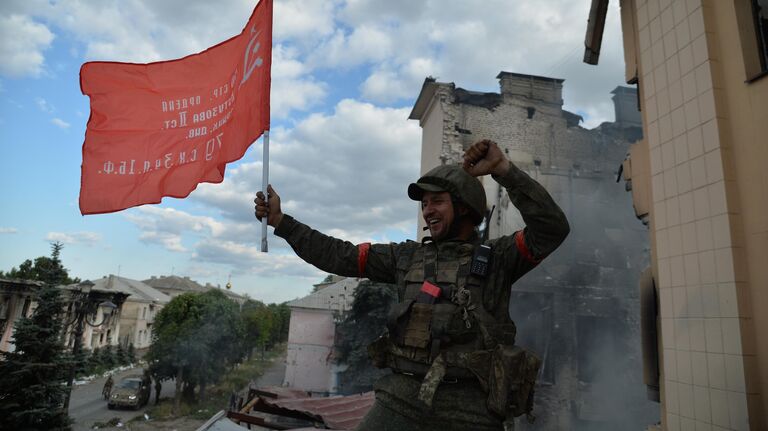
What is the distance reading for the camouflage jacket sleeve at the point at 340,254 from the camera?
3.07 metres

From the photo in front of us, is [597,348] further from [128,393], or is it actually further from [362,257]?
[128,393]

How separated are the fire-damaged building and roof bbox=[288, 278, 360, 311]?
12.5 meters

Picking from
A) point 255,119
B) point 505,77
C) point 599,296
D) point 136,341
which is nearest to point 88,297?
point 255,119

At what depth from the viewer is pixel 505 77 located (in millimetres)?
26062

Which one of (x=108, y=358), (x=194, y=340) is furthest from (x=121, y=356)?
(x=194, y=340)

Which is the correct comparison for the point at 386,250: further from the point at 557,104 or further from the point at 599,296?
the point at 557,104

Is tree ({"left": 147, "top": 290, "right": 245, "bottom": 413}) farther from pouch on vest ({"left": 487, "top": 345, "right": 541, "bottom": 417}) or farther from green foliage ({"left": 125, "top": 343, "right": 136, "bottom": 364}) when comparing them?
pouch on vest ({"left": 487, "top": 345, "right": 541, "bottom": 417})

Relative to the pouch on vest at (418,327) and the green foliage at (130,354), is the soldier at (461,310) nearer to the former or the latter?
the pouch on vest at (418,327)

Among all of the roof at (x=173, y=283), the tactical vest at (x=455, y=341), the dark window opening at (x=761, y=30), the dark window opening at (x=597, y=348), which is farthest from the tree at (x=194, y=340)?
the roof at (x=173, y=283)

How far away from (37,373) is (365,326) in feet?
48.7

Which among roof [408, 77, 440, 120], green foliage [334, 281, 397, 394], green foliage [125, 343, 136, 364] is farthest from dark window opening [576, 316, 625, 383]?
green foliage [125, 343, 136, 364]

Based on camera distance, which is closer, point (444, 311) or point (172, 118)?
point (444, 311)

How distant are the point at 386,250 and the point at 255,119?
1946mm

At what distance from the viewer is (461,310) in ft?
8.25
